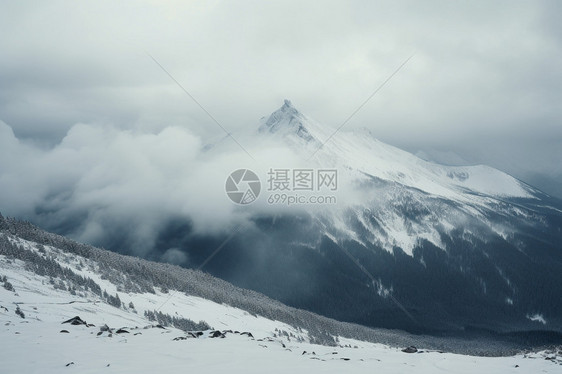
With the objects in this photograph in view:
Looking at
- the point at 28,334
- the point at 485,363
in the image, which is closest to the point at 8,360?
the point at 28,334

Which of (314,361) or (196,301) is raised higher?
(314,361)

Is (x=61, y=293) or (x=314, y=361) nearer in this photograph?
(x=314, y=361)

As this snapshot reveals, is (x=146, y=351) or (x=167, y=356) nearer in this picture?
(x=167, y=356)

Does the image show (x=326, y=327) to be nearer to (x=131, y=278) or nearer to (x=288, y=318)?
(x=288, y=318)

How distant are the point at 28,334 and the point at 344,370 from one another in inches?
853

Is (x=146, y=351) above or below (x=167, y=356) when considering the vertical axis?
below

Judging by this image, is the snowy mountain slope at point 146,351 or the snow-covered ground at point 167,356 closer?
the snow-covered ground at point 167,356

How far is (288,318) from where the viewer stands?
364ft

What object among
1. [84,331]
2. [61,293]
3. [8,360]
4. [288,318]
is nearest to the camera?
[8,360]

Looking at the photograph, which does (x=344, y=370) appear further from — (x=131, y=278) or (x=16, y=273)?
(x=131, y=278)

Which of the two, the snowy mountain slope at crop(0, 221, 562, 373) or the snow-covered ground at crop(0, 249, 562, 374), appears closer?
the snow-covered ground at crop(0, 249, 562, 374)

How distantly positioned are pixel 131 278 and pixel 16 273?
118ft

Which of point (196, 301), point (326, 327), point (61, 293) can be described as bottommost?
point (326, 327)

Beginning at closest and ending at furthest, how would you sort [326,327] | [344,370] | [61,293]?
[344,370] → [61,293] → [326,327]
